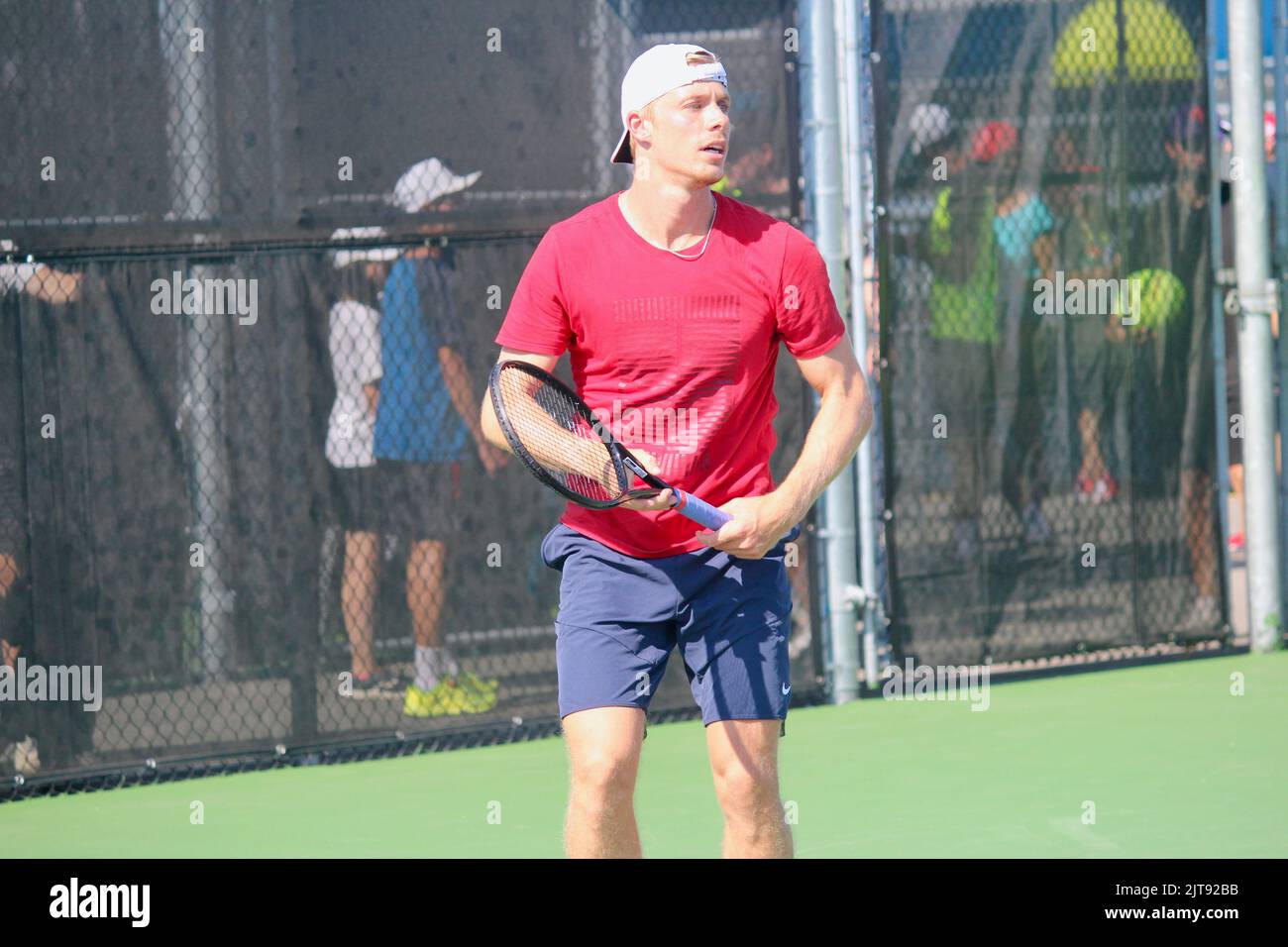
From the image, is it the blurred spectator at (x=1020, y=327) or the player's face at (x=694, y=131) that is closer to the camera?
the player's face at (x=694, y=131)

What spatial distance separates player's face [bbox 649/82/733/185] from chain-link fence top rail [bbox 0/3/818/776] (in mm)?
2773

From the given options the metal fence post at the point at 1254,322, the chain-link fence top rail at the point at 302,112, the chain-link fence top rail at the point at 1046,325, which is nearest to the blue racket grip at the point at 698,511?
the chain-link fence top rail at the point at 302,112

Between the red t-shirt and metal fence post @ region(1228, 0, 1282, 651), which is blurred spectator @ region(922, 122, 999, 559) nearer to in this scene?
metal fence post @ region(1228, 0, 1282, 651)

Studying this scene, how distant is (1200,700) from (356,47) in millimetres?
4058

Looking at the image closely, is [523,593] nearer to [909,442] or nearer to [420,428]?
[420,428]

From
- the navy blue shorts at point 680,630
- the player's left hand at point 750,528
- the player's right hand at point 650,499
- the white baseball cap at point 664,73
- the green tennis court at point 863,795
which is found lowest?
the green tennis court at point 863,795

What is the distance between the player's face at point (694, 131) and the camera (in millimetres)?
4207

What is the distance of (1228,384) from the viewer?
8844 mm

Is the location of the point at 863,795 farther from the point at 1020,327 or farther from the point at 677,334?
the point at 1020,327

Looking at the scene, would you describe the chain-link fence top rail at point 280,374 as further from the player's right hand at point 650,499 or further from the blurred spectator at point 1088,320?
the player's right hand at point 650,499

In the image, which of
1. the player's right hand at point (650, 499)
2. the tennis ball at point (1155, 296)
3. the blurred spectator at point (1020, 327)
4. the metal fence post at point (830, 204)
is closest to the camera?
the player's right hand at point (650, 499)

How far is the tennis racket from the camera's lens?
410 centimetres

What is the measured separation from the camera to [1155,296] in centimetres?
838

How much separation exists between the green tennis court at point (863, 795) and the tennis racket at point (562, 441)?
1704mm
